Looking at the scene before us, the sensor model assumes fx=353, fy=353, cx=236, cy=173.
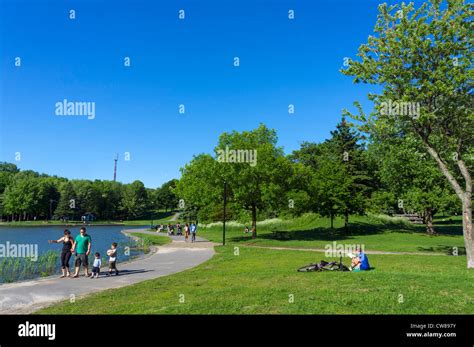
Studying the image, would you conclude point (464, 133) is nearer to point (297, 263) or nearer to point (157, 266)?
point (297, 263)

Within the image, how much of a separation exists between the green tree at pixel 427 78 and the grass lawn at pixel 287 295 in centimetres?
738

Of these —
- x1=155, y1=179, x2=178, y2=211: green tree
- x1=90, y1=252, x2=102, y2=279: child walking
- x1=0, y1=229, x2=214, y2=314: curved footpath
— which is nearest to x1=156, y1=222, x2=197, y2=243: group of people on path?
x1=0, y1=229, x2=214, y2=314: curved footpath

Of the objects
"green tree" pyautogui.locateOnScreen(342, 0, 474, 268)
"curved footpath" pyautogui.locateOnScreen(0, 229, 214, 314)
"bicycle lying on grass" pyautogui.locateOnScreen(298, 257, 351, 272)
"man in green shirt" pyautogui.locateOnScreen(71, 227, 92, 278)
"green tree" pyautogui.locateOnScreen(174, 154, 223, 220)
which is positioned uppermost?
"green tree" pyautogui.locateOnScreen(342, 0, 474, 268)

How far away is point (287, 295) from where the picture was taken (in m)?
9.29

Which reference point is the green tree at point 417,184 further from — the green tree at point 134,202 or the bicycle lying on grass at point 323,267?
the green tree at point 134,202

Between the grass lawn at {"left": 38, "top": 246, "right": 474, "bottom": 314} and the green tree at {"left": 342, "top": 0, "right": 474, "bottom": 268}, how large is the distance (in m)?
7.38

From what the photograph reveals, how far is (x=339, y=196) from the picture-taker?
36.2m

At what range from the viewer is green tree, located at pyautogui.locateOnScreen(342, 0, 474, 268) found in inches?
645

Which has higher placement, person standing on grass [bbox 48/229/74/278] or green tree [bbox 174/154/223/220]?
green tree [bbox 174/154/223/220]

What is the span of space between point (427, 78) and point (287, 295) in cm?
1361

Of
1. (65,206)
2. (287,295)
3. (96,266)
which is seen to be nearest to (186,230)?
(96,266)

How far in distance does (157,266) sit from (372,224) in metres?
38.7

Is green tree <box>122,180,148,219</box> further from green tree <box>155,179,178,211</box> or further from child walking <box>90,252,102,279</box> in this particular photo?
child walking <box>90,252,102,279</box>
